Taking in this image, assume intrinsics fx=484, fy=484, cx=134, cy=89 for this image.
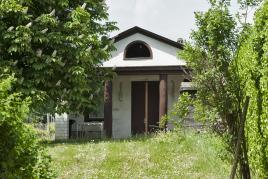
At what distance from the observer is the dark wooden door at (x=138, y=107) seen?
81.6 ft

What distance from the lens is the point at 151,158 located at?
1284 cm

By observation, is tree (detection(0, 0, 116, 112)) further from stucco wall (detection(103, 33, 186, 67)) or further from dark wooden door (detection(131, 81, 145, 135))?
dark wooden door (detection(131, 81, 145, 135))

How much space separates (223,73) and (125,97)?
680 inches

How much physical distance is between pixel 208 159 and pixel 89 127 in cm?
1215

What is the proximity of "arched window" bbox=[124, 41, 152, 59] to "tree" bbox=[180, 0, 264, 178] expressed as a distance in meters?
14.9

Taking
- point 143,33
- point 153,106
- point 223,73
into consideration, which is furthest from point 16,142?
point 153,106

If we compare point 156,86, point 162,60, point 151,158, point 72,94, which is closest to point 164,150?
point 151,158

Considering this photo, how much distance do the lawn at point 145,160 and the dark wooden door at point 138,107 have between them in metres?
9.13

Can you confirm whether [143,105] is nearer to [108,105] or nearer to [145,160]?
[108,105]

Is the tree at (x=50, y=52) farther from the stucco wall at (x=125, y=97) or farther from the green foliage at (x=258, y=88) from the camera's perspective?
the green foliage at (x=258, y=88)

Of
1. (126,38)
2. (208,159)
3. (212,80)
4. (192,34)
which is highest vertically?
(126,38)

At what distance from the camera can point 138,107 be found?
25.0 m

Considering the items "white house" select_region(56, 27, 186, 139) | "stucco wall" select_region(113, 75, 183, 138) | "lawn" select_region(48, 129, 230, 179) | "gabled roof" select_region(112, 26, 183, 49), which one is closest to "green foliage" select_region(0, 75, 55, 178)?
"lawn" select_region(48, 129, 230, 179)

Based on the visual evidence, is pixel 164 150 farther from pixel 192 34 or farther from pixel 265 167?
pixel 265 167
